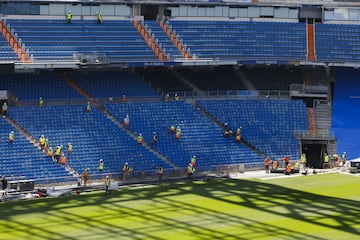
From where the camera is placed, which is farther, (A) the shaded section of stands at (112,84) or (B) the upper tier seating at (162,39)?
(B) the upper tier seating at (162,39)

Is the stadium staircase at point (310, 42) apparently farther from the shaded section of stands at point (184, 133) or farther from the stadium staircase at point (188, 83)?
the shaded section of stands at point (184, 133)

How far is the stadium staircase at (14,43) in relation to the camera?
47.5 meters

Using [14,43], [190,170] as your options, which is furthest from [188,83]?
[14,43]

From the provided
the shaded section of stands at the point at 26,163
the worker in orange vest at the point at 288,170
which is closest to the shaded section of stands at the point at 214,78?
the worker in orange vest at the point at 288,170

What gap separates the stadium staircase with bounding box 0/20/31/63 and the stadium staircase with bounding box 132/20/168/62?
863cm

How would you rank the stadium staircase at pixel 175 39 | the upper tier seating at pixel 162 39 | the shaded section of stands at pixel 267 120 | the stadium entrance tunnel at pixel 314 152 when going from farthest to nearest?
the stadium staircase at pixel 175 39 < the upper tier seating at pixel 162 39 < the stadium entrance tunnel at pixel 314 152 < the shaded section of stands at pixel 267 120

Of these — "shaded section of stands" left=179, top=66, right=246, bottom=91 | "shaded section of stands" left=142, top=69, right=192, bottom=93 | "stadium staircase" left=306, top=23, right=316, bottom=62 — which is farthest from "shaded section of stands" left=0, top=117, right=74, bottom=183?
"stadium staircase" left=306, top=23, right=316, bottom=62

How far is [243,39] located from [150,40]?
6595 mm

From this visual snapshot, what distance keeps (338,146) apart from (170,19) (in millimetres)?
14169

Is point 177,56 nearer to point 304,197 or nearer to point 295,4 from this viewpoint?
point 295,4

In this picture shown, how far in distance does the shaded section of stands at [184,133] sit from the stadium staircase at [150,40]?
11.0 ft

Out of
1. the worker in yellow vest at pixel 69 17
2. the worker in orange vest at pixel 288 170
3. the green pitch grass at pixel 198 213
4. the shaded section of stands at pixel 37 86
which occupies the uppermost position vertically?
the worker in yellow vest at pixel 69 17

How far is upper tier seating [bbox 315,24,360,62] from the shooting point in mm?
54188

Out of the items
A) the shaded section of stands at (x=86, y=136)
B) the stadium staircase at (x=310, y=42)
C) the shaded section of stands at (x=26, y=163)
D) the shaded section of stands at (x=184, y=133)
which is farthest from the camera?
the stadium staircase at (x=310, y=42)
